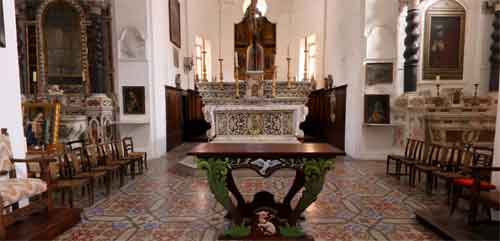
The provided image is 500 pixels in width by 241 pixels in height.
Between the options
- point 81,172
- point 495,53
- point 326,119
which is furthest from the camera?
point 326,119

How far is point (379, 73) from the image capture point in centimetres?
679

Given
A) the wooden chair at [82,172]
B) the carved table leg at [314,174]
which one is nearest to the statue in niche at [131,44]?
the wooden chair at [82,172]

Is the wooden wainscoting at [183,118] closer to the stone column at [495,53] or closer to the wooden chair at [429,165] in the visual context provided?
the wooden chair at [429,165]

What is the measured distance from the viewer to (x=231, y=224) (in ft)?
10.7

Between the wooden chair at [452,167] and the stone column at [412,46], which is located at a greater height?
the stone column at [412,46]

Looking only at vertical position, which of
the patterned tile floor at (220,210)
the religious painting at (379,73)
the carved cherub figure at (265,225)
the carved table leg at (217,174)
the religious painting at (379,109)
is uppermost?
the religious painting at (379,73)

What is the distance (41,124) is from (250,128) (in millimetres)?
4117

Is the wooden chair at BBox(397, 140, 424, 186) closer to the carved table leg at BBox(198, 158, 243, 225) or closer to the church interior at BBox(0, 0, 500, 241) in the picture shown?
the church interior at BBox(0, 0, 500, 241)

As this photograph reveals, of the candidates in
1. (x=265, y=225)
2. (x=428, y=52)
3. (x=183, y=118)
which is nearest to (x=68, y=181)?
(x=265, y=225)

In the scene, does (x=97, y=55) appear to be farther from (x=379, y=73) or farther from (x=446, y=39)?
(x=446, y=39)

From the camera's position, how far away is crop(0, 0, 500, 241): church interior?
3002 millimetres

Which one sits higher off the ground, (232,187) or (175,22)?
(175,22)

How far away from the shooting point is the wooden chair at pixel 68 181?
3.64 metres

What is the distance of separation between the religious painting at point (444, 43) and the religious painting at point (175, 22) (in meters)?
6.51
